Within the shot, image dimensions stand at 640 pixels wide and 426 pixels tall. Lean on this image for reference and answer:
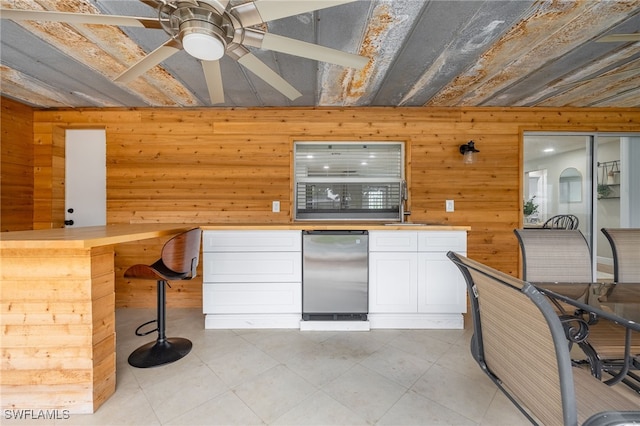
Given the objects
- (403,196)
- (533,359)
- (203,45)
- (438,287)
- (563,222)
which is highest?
(203,45)

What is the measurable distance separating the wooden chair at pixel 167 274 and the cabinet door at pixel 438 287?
6.49ft

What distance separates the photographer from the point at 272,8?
3.61ft

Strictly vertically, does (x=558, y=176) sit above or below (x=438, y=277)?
above

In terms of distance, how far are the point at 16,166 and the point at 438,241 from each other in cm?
446

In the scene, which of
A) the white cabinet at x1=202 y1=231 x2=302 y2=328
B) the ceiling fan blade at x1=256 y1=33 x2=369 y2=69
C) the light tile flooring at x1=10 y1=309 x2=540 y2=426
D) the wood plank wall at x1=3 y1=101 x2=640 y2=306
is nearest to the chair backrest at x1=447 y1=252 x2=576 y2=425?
the light tile flooring at x1=10 y1=309 x2=540 y2=426

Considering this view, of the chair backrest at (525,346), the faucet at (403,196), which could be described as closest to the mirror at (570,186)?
the faucet at (403,196)

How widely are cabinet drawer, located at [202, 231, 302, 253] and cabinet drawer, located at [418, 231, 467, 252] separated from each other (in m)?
1.15

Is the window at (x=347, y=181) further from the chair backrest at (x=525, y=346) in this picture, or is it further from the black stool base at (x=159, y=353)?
the chair backrest at (x=525, y=346)

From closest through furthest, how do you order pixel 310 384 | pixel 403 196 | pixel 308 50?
1. pixel 308 50
2. pixel 310 384
3. pixel 403 196

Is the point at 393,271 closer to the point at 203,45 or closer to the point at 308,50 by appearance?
the point at 308,50

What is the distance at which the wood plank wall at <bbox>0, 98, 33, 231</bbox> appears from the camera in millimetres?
2732

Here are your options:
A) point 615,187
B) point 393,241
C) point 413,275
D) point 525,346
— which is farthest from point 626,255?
point 615,187

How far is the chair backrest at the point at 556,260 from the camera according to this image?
1755mm

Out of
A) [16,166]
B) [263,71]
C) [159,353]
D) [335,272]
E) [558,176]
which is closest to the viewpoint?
[263,71]
